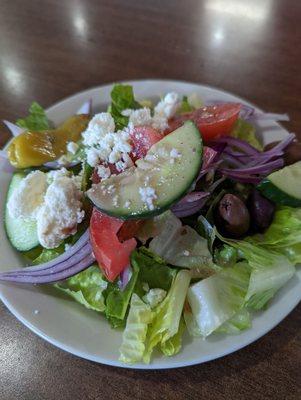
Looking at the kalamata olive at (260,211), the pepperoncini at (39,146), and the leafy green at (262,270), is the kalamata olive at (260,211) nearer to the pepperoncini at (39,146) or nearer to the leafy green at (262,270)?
the leafy green at (262,270)

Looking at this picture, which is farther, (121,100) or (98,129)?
(121,100)

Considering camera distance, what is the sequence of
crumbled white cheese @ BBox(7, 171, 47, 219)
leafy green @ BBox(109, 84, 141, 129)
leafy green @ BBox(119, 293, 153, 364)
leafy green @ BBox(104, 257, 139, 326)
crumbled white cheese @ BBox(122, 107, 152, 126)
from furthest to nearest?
leafy green @ BBox(109, 84, 141, 129)
crumbled white cheese @ BBox(122, 107, 152, 126)
crumbled white cheese @ BBox(7, 171, 47, 219)
leafy green @ BBox(104, 257, 139, 326)
leafy green @ BBox(119, 293, 153, 364)

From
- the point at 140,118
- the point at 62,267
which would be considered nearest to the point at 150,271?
the point at 62,267

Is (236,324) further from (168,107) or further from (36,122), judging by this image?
(36,122)

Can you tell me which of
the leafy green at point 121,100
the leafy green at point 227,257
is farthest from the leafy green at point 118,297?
the leafy green at point 121,100

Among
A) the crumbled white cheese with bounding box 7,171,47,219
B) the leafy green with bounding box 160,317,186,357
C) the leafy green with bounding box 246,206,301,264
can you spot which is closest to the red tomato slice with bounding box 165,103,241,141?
the leafy green with bounding box 246,206,301,264

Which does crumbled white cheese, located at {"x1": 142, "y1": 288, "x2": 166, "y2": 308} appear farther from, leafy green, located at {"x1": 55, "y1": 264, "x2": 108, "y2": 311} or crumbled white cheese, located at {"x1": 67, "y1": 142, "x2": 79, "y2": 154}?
crumbled white cheese, located at {"x1": 67, "y1": 142, "x2": 79, "y2": 154}

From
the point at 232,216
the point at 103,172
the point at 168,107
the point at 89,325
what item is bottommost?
the point at 89,325
